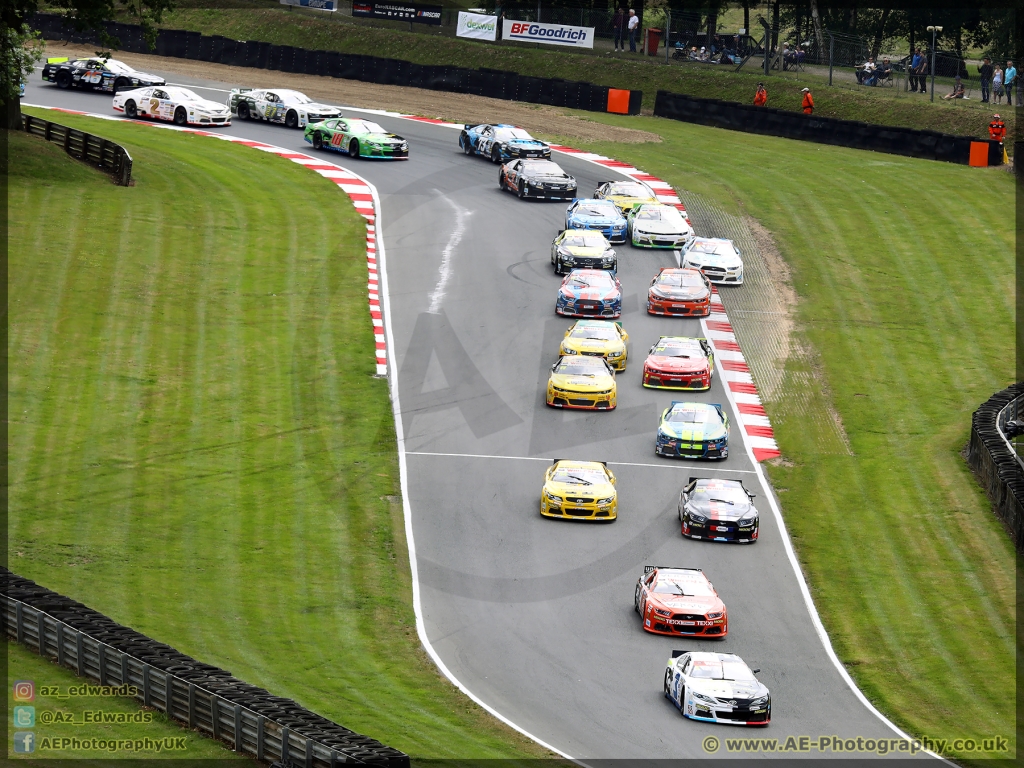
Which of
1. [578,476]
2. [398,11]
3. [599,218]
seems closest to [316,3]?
[398,11]

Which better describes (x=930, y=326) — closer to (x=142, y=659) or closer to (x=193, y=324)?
(x=193, y=324)

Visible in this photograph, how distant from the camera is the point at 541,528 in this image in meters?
27.5

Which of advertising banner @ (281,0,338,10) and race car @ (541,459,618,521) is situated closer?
race car @ (541,459,618,521)

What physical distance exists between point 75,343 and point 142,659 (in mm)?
18176

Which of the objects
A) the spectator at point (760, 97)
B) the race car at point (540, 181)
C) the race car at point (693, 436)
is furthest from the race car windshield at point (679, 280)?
the spectator at point (760, 97)

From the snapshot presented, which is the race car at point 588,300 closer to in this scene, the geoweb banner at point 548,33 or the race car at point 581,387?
the race car at point 581,387

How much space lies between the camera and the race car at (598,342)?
34312 millimetres

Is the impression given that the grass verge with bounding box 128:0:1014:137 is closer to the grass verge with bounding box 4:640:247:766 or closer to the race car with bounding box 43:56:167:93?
the race car with bounding box 43:56:167:93

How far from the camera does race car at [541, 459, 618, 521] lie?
2759 centimetres

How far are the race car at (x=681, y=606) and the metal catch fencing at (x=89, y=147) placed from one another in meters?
26.8

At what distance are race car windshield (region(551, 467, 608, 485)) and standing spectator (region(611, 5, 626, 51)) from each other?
38.6 metres

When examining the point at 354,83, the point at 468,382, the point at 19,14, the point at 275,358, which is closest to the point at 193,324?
the point at 275,358

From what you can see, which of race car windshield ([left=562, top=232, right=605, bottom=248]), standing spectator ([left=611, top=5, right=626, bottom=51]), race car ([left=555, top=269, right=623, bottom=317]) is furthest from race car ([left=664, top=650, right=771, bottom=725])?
standing spectator ([left=611, top=5, right=626, bottom=51])

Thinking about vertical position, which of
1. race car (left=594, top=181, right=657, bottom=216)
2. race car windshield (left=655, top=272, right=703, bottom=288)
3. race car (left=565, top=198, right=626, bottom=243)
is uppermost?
race car (left=594, top=181, right=657, bottom=216)
